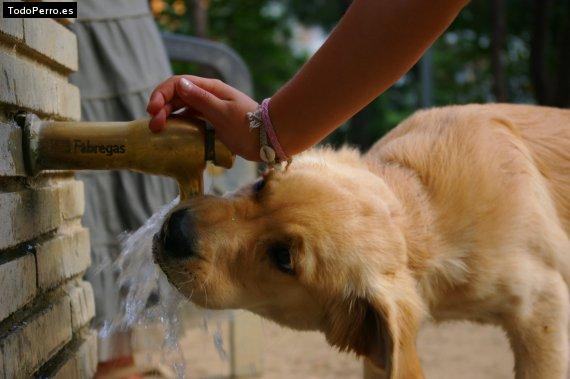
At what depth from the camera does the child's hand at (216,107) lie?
2.43 metres

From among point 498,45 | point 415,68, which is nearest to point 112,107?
point 498,45

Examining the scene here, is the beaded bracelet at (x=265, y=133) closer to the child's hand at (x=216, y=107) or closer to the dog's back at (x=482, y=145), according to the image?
the child's hand at (x=216, y=107)

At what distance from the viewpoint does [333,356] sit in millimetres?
5555

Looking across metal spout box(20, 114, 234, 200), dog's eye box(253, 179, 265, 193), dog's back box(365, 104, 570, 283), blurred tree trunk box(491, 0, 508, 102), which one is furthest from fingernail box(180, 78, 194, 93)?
blurred tree trunk box(491, 0, 508, 102)

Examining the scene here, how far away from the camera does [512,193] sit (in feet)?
10.9

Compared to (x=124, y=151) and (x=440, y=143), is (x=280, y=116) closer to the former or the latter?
(x=124, y=151)

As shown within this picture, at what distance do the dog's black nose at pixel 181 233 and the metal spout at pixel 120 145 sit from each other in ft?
0.78

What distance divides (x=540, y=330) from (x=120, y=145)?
5.92ft

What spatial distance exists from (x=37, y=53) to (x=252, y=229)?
36.0 inches

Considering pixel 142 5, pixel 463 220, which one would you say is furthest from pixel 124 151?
pixel 142 5

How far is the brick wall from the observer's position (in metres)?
2.27

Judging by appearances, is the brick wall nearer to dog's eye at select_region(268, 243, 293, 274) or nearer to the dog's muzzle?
the dog's muzzle

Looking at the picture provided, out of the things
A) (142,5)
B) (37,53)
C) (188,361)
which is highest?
(142,5)

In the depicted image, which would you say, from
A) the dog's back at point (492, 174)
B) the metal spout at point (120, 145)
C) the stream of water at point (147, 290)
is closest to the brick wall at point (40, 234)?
the metal spout at point (120, 145)
